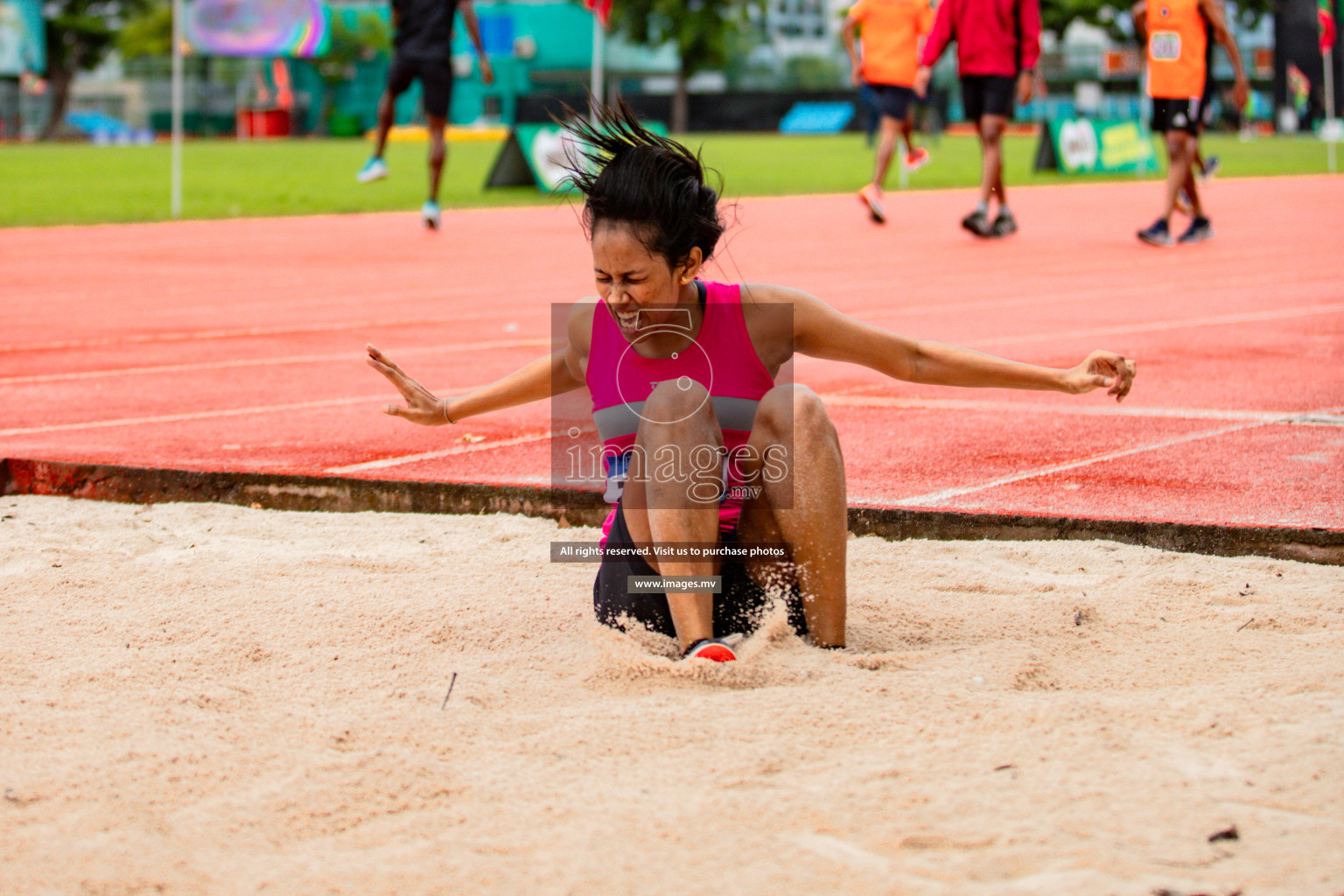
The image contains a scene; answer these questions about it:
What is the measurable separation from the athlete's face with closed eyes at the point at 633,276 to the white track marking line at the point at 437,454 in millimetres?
1574

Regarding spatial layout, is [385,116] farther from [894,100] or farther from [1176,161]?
[1176,161]

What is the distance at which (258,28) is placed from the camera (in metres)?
57.6

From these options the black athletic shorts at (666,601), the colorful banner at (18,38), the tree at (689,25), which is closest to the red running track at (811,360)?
the black athletic shorts at (666,601)

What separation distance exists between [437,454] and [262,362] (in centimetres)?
188

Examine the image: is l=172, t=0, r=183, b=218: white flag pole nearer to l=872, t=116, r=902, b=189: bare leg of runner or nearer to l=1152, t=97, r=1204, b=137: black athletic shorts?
l=872, t=116, r=902, b=189: bare leg of runner

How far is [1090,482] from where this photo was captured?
146 inches

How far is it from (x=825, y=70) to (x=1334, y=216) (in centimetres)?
5274

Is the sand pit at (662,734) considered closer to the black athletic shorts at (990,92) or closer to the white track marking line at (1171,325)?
the white track marking line at (1171,325)

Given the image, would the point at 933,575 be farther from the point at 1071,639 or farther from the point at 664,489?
the point at 664,489

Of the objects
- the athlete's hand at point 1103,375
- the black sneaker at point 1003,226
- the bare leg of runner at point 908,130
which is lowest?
the athlete's hand at point 1103,375

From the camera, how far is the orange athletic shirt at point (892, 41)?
11.3m

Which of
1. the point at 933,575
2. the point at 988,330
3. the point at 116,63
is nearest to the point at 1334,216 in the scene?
the point at 988,330

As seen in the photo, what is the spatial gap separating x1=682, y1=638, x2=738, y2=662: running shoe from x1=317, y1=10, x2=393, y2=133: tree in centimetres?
5929

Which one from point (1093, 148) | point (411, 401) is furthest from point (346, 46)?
point (411, 401)
